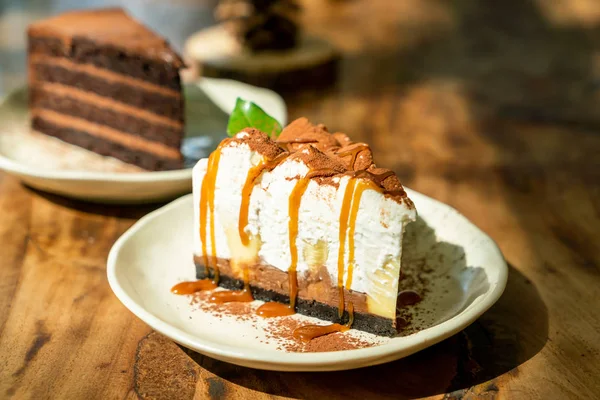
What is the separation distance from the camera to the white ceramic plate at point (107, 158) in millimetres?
1948

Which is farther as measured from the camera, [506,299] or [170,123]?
[170,123]

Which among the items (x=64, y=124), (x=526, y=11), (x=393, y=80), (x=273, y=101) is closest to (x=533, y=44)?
(x=526, y=11)

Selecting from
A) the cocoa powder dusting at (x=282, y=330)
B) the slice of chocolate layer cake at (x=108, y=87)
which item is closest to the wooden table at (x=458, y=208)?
the cocoa powder dusting at (x=282, y=330)

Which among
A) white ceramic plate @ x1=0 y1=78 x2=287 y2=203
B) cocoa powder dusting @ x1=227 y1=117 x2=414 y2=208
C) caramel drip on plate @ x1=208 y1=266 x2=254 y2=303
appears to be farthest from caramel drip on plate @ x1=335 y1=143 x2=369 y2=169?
white ceramic plate @ x1=0 y1=78 x2=287 y2=203

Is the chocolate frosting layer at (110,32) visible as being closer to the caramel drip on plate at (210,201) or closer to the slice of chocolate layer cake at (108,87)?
the slice of chocolate layer cake at (108,87)

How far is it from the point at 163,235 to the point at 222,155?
1.11ft

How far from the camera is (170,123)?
243 centimetres

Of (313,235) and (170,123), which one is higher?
(313,235)

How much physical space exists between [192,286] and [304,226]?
0.32m

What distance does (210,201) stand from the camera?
1597 mm

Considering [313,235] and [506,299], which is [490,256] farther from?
[313,235]

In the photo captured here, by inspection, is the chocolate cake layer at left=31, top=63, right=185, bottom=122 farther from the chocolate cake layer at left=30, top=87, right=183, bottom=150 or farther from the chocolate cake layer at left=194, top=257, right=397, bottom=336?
the chocolate cake layer at left=194, top=257, right=397, bottom=336

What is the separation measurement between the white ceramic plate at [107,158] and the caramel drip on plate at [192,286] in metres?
0.41

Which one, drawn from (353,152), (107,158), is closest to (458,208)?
(353,152)
